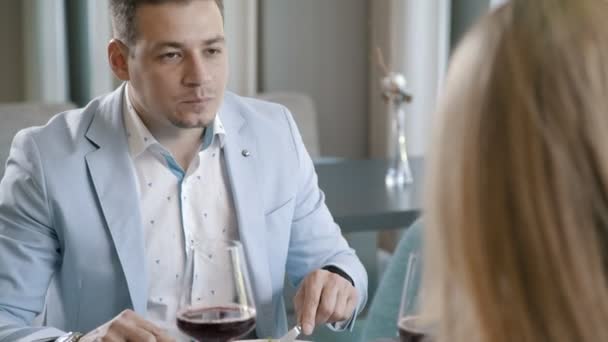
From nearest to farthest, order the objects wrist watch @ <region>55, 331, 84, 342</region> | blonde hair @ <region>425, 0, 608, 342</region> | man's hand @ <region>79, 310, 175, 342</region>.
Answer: blonde hair @ <region>425, 0, 608, 342</region> → man's hand @ <region>79, 310, 175, 342</region> → wrist watch @ <region>55, 331, 84, 342</region>

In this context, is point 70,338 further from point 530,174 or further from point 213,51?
point 530,174

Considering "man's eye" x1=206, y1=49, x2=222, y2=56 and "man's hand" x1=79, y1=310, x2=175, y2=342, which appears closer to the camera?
"man's hand" x1=79, y1=310, x2=175, y2=342

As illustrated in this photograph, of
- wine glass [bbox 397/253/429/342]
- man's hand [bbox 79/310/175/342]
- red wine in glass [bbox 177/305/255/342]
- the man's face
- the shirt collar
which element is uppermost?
the man's face

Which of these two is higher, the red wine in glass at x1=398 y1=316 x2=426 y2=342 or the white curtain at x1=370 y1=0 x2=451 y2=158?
the white curtain at x1=370 y1=0 x2=451 y2=158

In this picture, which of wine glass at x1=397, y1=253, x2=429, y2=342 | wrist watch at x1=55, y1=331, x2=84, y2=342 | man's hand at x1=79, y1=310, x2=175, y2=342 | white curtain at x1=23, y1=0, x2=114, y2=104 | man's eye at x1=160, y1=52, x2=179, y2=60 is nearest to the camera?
wine glass at x1=397, y1=253, x2=429, y2=342

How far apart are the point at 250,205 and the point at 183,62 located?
0.31m

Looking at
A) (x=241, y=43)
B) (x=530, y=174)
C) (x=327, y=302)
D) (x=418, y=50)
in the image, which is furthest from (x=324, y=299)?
(x=241, y=43)

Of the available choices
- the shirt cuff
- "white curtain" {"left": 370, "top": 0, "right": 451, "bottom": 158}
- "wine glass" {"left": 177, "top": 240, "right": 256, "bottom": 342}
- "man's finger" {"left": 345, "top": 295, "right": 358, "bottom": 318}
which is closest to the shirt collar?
the shirt cuff

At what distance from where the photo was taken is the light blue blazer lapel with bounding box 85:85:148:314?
1.88 meters

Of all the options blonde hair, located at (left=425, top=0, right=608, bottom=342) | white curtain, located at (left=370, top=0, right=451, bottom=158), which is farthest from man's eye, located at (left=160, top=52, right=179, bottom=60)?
white curtain, located at (left=370, top=0, right=451, bottom=158)

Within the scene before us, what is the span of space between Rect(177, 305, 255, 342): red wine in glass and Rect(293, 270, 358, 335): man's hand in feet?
1.06

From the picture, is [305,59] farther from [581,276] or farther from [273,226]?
[581,276]

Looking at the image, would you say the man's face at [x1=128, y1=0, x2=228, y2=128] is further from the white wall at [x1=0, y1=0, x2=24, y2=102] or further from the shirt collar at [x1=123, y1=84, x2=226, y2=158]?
the white wall at [x1=0, y1=0, x2=24, y2=102]

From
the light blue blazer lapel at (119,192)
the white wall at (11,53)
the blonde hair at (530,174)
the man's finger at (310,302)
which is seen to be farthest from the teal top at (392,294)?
the white wall at (11,53)
